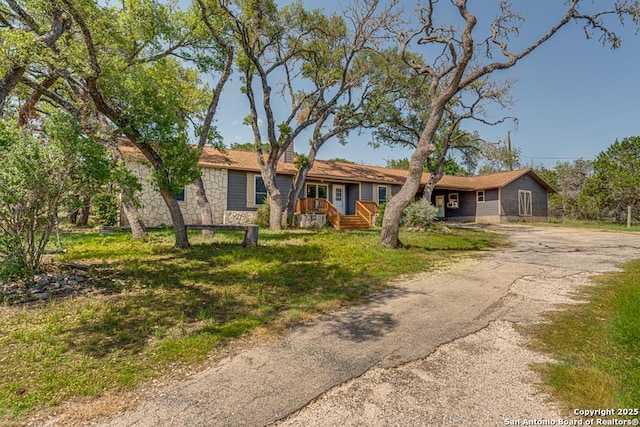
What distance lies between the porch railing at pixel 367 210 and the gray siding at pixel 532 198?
11705 mm

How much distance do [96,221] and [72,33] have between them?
7.77 m

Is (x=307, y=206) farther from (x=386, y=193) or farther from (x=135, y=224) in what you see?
(x=135, y=224)

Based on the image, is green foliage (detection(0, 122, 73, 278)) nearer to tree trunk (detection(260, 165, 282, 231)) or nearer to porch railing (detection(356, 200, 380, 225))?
tree trunk (detection(260, 165, 282, 231))

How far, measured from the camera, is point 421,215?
49.9 ft

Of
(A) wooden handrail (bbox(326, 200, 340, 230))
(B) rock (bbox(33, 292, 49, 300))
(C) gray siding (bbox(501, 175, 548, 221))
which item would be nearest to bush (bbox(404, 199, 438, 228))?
(A) wooden handrail (bbox(326, 200, 340, 230))

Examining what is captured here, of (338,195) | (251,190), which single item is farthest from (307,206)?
(338,195)

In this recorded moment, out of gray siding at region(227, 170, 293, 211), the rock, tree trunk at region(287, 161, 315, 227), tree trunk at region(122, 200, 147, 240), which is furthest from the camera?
gray siding at region(227, 170, 293, 211)

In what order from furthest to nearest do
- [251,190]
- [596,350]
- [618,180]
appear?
[618,180], [251,190], [596,350]

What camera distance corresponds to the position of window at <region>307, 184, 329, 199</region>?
1923cm

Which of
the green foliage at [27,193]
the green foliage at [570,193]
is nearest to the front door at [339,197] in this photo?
the green foliage at [27,193]

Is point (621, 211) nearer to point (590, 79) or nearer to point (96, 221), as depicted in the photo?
point (590, 79)

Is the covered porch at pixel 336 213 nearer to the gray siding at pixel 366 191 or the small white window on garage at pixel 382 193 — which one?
the gray siding at pixel 366 191

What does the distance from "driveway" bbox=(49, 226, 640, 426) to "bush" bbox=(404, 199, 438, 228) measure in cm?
1018

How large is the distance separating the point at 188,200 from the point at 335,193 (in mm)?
8807
